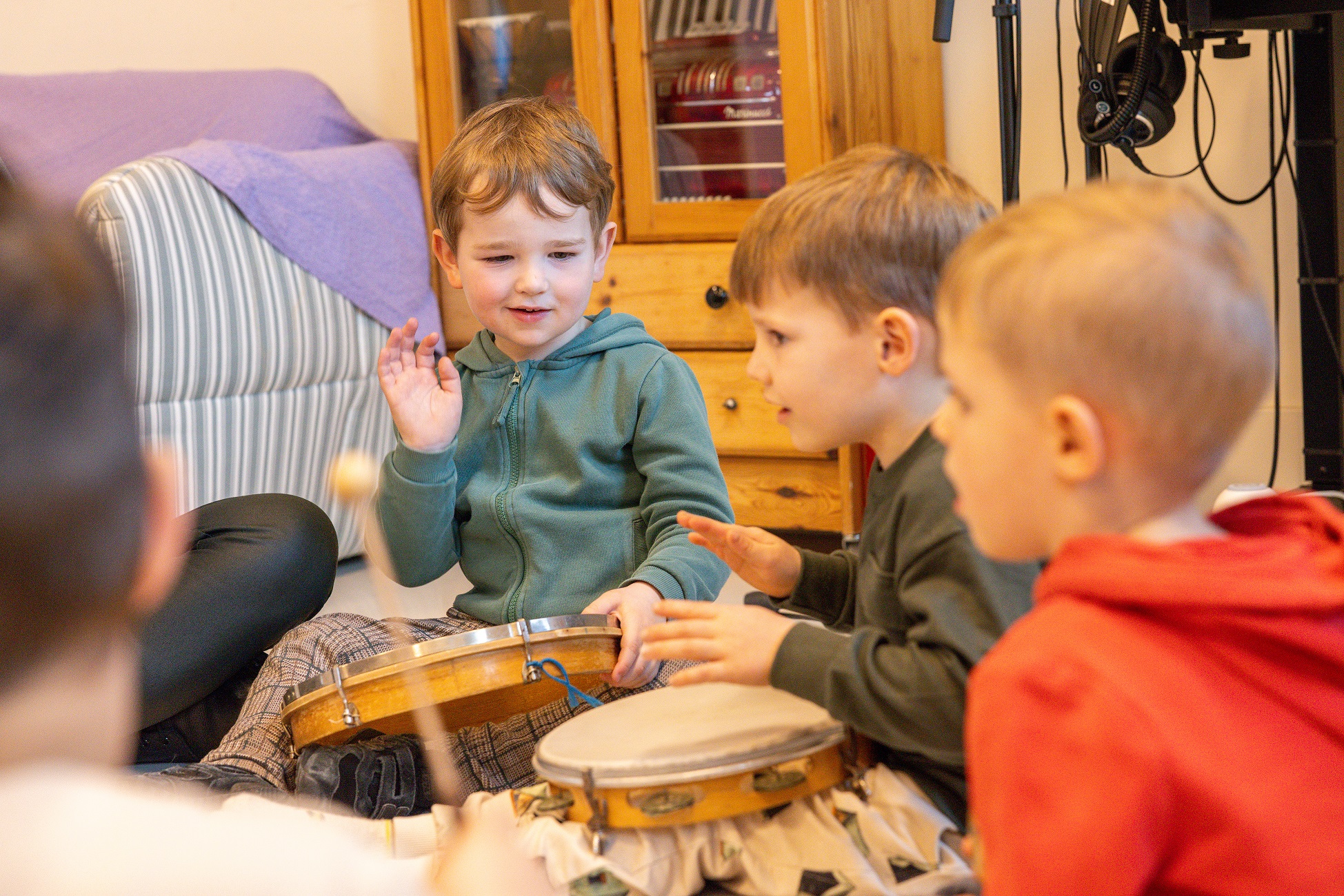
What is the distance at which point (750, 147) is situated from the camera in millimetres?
2463

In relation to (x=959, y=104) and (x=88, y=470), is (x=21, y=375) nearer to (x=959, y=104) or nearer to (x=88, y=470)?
(x=88, y=470)

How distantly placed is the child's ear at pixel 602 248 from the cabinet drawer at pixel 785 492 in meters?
1.01

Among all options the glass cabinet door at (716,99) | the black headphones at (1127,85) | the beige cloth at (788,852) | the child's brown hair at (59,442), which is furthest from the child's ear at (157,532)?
the glass cabinet door at (716,99)

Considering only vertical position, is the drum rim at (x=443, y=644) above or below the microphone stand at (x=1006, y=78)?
below

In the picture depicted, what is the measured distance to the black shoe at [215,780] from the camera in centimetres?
109

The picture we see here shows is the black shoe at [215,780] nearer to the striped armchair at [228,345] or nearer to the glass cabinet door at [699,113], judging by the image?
the striped armchair at [228,345]

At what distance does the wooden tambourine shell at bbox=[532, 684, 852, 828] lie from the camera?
0.85 meters

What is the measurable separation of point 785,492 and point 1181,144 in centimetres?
95

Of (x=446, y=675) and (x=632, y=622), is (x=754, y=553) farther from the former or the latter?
(x=446, y=675)

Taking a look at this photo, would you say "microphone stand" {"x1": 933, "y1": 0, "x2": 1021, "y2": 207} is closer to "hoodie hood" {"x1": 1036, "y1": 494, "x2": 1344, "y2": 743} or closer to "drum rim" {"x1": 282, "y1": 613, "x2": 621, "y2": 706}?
"drum rim" {"x1": 282, "y1": 613, "x2": 621, "y2": 706}

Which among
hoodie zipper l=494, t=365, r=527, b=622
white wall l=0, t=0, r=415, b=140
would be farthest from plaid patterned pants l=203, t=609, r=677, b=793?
white wall l=0, t=0, r=415, b=140

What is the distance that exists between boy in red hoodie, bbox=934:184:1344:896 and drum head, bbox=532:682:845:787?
207 millimetres

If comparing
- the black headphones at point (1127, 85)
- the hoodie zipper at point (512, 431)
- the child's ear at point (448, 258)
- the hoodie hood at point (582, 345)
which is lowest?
the hoodie zipper at point (512, 431)

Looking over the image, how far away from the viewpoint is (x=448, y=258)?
145cm
